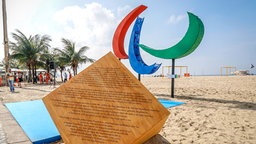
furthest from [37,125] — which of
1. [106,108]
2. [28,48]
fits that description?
[28,48]

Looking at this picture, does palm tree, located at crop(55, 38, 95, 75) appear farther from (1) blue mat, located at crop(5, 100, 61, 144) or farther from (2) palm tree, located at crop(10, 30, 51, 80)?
(1) blue mat, located at crop(5, 100, 61, 144)

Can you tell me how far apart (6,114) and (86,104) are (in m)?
4.03

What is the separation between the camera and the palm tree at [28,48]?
74.0 feet

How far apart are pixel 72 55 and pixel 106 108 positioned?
2501 centimetres

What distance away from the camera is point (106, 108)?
273cm

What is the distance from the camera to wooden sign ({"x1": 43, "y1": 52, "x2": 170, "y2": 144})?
99.1 inches

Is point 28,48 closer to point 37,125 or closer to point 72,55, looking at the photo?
point 72,55

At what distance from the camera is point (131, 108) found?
2.62 m

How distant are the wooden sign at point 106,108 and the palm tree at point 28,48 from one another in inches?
916

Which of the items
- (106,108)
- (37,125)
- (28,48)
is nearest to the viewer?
(106,108)

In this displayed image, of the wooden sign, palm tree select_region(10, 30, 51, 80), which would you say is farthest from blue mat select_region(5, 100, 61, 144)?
palm tree select_region(10, 30, 51, 80)

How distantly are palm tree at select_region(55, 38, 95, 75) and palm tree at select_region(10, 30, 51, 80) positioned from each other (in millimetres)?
2454

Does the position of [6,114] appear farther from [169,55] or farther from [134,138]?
[169,55]

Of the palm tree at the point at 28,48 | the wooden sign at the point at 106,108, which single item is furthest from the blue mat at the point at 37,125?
the palm tree at the point at 28,48
